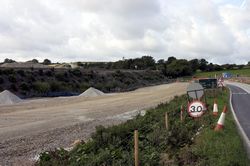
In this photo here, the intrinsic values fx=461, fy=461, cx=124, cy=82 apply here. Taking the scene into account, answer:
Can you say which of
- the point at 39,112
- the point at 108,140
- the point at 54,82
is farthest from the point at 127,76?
the point at 108,140

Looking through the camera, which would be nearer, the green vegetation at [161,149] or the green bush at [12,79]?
the green vegetation at [161,149]

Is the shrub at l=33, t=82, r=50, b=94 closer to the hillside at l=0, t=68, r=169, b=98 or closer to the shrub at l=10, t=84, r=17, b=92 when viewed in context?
the hillside at l=0, t=68, r=169, b=98

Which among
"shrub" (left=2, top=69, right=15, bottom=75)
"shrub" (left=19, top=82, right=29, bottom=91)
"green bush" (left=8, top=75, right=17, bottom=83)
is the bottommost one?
"shrub" (left=19, top=82, right=29, bottom=91)

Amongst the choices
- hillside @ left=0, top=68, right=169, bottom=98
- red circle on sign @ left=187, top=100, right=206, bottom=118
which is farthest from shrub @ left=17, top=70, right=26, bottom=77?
red circle on sign @ left=187, top=100, right=206, bottom=118

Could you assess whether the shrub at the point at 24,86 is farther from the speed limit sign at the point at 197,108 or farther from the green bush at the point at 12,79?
the speed limit sign at the point at 197,108

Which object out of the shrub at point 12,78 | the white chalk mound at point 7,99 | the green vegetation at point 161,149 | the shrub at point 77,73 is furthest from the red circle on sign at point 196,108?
the shrub at point 77,73

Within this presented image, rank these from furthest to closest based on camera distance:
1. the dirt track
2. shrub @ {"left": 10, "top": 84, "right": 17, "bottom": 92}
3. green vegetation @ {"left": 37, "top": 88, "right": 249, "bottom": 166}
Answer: shrub @ {"left": 10, "top": 84, "right": 17, "bottom": 92} → the dirt track → green vegetation @ {"left": 37, "top": 88, "right": 249, "bottom": 166}

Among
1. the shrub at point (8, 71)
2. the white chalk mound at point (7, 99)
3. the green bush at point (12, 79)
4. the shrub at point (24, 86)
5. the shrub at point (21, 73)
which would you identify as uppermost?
the shrub at point (8, 71)

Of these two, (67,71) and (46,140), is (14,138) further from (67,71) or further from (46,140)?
(67,71)

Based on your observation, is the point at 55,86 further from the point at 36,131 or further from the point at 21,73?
the point at 36,131

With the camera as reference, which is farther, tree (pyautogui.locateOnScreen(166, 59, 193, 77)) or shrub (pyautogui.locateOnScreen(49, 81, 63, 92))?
tree (pyautogui.locateOnScreen(166, 59, 193, 77))

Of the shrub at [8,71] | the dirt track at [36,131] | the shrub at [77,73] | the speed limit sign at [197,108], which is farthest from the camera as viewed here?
the shrub at [77,73]

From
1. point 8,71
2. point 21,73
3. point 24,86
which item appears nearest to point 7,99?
point 24,86

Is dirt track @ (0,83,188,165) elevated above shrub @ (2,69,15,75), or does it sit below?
below
